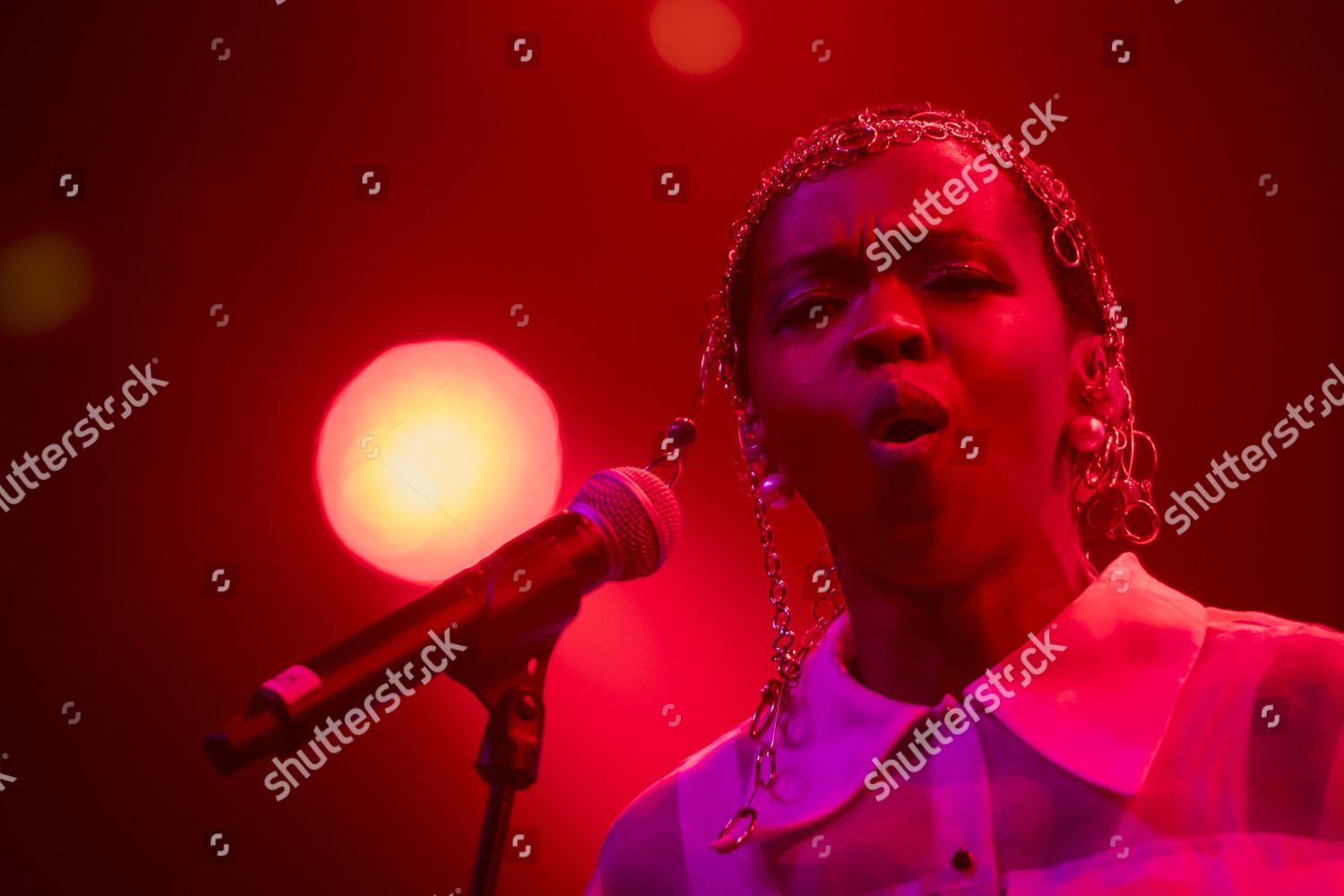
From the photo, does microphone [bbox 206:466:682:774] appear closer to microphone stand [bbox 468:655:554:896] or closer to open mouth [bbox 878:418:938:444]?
microphone stand [bbox 468:655:554:896]

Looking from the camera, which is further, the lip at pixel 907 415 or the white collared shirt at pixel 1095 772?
the lip at pixel 907 415

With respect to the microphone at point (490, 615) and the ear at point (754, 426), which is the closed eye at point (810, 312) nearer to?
the ear at point (754, 426)

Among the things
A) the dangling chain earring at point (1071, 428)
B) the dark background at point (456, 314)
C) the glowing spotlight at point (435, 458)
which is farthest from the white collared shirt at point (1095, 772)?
the glowing spotlight at point (435, 458)

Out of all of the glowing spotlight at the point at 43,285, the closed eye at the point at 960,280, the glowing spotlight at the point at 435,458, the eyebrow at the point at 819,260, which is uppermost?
the glowing spotlight at the point at 43,285

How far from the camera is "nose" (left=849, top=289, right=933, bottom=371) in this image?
1.50 meters

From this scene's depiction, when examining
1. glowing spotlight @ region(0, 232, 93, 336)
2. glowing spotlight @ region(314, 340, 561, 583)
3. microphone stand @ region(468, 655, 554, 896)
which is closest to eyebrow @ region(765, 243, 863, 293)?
microphone stand @ region(468, 655, 554, 896)

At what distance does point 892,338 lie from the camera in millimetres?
1498

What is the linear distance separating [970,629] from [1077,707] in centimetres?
18

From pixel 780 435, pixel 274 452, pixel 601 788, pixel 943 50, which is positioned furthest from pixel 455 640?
pixel 943 50

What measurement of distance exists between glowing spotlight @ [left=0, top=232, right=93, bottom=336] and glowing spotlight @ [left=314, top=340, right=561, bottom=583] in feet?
2.13

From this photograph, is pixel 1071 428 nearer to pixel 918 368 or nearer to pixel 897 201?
pixel 918 368

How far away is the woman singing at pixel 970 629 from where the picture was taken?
53.5 inches

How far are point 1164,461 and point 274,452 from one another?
1916mm

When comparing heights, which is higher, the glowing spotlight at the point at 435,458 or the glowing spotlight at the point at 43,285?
the glowing spotlight at the point at 43,285
